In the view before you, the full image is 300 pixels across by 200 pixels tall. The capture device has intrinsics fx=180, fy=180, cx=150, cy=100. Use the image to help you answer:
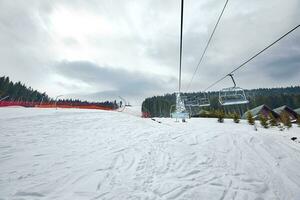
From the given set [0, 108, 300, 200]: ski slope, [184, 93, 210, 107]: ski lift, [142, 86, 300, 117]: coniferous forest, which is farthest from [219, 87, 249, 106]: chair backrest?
[142, 86, 300, 117]: coniferous forest

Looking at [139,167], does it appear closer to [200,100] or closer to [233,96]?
[233,96]

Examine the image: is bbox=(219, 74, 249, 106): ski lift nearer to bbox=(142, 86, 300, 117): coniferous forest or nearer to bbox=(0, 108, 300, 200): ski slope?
bbox=(0, 108, 300, 200): ski slope

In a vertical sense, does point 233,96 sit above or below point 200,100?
below

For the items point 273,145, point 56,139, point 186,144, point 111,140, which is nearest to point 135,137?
point 111,140

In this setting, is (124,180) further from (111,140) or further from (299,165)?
(299,165)

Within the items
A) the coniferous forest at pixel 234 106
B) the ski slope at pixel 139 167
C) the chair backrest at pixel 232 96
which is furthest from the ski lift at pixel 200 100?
the coniferous forest at pixel 234 106

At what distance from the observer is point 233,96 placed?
15508 millimetres

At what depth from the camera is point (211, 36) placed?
24.9 ft

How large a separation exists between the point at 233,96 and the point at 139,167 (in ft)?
38.9

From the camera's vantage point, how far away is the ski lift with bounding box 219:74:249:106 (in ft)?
48.7

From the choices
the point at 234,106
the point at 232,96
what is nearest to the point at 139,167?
the point at 232,96

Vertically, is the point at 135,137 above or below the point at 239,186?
above

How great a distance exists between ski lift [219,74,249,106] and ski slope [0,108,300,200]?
5141 mm

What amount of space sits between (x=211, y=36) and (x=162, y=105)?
10126 cm
